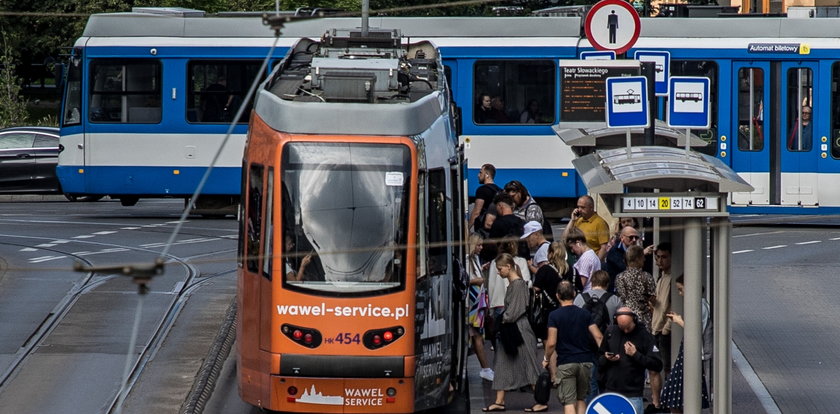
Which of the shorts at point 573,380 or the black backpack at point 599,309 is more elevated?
the black backpack at point 599,309

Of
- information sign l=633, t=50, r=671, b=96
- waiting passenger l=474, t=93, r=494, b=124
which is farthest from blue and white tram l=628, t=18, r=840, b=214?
information sign l=633, t=50, r=671, b=96

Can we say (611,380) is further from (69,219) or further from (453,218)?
(69,219)

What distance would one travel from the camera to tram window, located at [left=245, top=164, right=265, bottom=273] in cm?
1235

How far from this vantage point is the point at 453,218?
1330cm

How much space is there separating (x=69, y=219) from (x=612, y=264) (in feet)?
50.4

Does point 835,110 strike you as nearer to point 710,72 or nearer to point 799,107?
point 799,107

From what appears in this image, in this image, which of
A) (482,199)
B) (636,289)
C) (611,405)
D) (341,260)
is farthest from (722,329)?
(482,199)

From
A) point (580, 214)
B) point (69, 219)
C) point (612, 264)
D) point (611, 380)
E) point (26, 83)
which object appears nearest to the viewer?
point (611, 380)

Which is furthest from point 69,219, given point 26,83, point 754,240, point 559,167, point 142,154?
point 26,83

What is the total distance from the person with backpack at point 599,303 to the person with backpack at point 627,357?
0.51 meters

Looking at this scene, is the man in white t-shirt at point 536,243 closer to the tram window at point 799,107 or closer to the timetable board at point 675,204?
the timetable board at point 675,204

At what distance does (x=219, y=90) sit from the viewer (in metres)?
25.8

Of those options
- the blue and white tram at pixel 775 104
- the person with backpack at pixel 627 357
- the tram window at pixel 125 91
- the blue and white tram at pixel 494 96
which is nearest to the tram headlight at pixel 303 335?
the person with backpack at pixel 627 357

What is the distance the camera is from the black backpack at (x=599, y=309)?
41.2 feet
